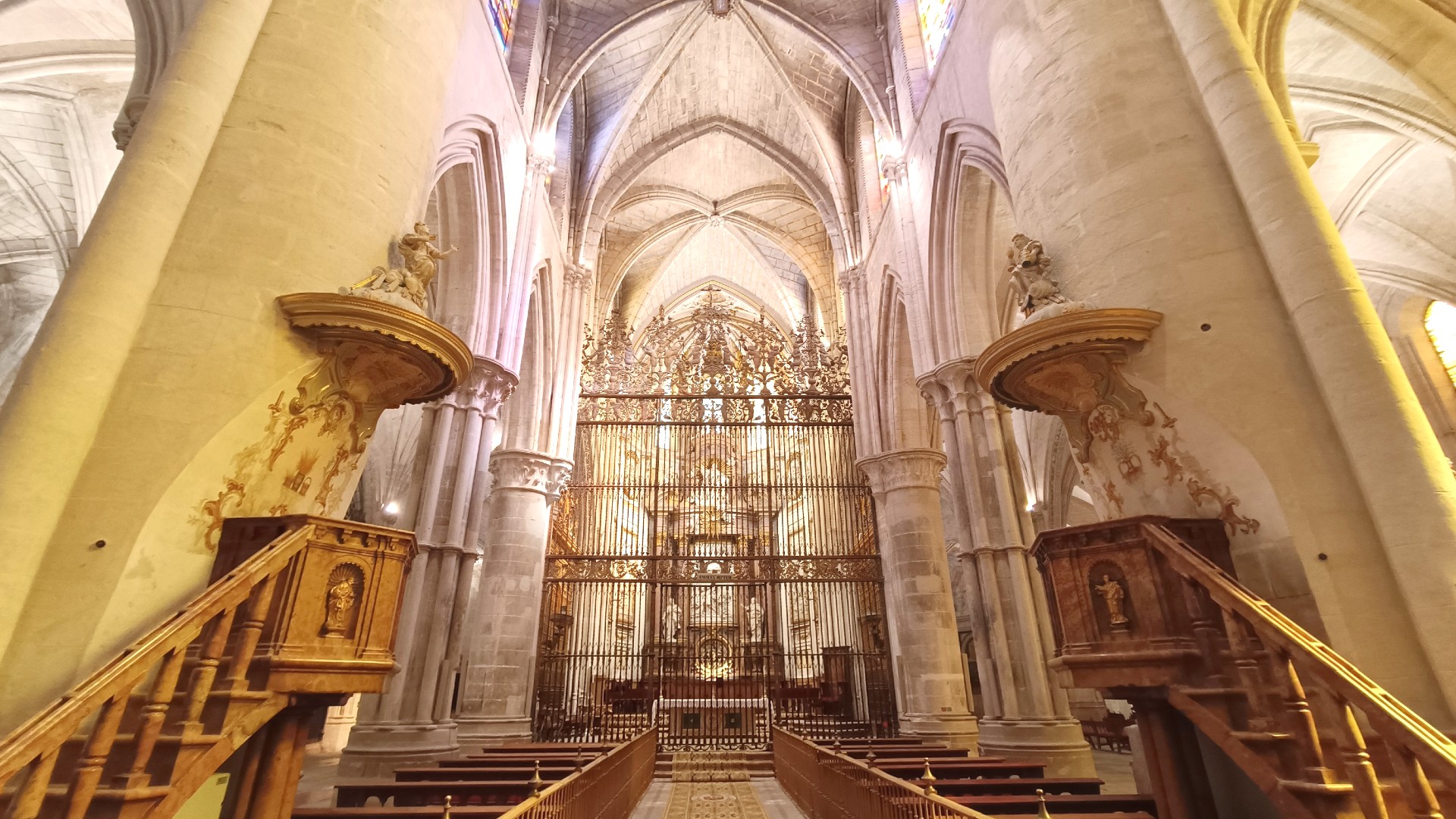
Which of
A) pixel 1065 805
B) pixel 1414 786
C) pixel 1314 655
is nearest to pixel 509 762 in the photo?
pixel 1065 805

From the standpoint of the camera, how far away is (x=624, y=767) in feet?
22.8

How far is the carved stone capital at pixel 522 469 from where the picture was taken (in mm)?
12711

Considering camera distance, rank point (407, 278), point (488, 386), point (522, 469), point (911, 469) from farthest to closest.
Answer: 1. point (911, 469)
2. point (522, 469)
3. point (488, 386)
4. point (407, 278)

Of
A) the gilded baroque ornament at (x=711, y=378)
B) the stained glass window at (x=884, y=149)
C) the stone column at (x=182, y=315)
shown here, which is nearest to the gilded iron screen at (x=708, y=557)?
the gilded baroque ornament at (x=711, y=378)

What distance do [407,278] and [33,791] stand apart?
3683 mm

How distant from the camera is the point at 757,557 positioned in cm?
1282

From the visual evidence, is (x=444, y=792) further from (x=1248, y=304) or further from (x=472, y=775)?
(x=1248, y=304)

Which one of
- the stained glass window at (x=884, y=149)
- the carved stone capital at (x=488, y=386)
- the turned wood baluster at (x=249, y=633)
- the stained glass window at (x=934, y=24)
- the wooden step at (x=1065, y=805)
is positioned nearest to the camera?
the turned wood baluster at (x=249, y=633)

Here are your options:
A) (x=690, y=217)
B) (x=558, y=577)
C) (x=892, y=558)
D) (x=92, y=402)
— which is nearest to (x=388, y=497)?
(x=558, y=577)

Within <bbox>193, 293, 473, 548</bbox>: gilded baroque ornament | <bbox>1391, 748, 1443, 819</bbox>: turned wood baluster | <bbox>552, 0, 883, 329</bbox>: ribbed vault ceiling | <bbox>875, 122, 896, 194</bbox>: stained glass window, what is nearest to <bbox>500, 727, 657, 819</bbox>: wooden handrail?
<bbox>193, 293, 473, 548</bbox>: gilded baroque ornament

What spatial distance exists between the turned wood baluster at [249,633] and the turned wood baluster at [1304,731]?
4.89 m

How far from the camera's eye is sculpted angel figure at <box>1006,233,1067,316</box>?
542 centimetres

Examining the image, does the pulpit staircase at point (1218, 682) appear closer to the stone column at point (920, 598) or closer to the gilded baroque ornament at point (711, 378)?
the stone column at point (920, 598)

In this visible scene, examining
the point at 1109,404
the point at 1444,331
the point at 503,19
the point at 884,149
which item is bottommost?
the point at 1109,404
